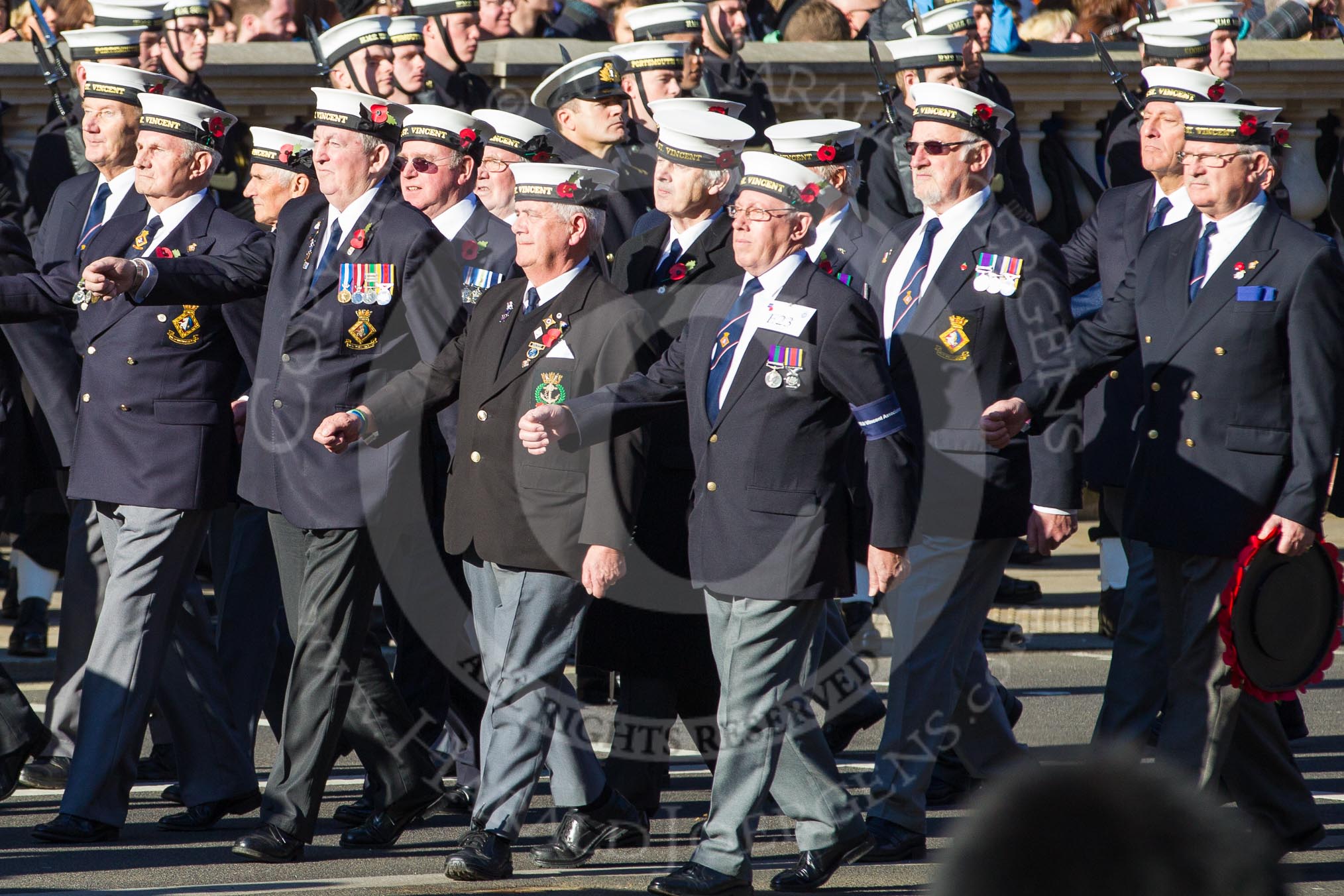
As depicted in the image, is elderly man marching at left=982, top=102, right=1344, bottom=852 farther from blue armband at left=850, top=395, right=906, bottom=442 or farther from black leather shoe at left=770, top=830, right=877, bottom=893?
black leather shoe at left=770, top=830, right=877, bottom=893

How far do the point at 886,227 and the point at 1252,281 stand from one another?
300 centimetres

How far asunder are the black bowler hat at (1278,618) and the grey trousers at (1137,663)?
69cm

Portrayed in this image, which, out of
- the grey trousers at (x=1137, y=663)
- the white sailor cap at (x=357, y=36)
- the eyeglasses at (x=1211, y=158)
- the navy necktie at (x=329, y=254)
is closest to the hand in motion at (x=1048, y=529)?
the grey trousers at (x=1137, y=663)

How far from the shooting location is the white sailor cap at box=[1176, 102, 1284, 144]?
5.47 m

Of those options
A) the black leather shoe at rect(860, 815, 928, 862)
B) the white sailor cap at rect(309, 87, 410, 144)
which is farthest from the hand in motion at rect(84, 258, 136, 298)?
the black leather shoe at rect(860, 815, 928, 862)

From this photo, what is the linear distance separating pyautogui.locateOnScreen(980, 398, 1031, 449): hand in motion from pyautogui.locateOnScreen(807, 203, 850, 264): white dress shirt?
4.48 ft

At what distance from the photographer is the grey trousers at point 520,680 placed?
5.29 metres

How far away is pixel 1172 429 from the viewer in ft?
18.1

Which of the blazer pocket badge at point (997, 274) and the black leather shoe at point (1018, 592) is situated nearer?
the blazer pocket badge at point (997, 274)

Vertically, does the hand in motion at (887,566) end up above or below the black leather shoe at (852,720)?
above

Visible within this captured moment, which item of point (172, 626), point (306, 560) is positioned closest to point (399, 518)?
point (306, 560)

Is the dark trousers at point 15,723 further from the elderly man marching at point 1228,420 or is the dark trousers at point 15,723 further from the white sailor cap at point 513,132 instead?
the elderly man marching at point 1228,420

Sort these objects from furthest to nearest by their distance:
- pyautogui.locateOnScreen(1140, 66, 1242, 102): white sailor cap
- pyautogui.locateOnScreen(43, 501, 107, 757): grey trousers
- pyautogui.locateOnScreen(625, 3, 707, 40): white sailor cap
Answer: pyautogui.locateOnScreen(625, 3, 707, 40): white sailor cap
pyautogui.locateOnScreen(1140, 66, 1242, 102): white sailor cap
pyautogui.locateOnScreen(43, 501, 107, 757): grey trousers

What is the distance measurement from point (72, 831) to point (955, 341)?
113 inches
